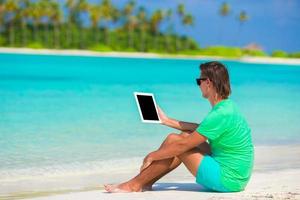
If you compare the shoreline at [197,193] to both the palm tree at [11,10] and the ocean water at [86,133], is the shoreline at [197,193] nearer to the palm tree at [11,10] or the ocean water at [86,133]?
the ocean water at [86,133]

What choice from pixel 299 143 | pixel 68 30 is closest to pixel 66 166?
pixel 299 143

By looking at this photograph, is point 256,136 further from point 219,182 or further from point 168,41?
point 168,41

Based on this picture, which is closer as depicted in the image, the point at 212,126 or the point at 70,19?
the point at 212,126

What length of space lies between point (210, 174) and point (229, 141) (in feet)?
0.91

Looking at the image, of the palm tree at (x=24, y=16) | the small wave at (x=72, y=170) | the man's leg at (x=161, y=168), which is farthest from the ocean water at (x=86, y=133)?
the palm tree at (x=24, y=16)

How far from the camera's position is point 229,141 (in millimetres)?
5074

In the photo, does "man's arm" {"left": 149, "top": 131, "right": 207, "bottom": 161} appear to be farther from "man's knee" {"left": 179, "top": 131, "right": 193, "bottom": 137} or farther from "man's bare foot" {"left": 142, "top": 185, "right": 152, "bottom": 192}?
"man's bare foot" {"left": 142, "top": 185, "right": 152, "bottom": 192}

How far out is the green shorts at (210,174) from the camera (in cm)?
510

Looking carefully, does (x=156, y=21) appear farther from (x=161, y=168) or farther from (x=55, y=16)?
(x=161, y=168)

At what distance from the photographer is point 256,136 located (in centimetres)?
1183

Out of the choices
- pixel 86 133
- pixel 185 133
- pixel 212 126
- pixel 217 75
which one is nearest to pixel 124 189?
pixel 185 133

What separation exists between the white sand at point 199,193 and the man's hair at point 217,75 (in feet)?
2.50

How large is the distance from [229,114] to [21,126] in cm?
781

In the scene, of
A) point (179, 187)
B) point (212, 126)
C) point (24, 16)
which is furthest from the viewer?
point (24, 16)
